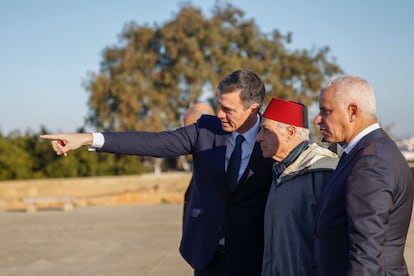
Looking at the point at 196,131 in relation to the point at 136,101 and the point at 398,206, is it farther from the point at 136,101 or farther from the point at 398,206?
the point at 136,101

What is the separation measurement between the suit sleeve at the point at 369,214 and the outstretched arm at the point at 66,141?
5.20 feet

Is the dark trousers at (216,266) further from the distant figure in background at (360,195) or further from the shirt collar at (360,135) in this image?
the shirt collar at (360,135)

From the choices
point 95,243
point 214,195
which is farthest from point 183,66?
point 214,195

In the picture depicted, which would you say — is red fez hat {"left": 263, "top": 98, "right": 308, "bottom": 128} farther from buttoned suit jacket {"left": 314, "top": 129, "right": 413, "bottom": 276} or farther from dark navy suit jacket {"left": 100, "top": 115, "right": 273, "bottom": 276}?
buttoned suit jacket {"left": 314, "top": 129, "right": 413, "bottom": 276}

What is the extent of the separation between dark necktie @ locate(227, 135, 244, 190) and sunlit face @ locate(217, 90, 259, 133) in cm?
7

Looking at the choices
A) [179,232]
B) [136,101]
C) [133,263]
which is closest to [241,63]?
[136,101]

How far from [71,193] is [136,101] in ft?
44.0

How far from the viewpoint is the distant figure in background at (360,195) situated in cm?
250

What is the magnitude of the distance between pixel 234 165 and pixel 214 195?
0.67 ft

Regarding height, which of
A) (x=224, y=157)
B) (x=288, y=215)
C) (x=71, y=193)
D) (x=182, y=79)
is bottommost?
Answer: (x=71, y=193)

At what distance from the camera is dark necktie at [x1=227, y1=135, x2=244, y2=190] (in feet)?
12.5

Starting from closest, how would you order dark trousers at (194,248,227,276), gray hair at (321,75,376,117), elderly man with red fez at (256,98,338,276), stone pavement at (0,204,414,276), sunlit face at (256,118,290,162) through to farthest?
gray hair at (321,75,376,117)
elderly man with red fez at (256,98,338,276)
sunlit face at (256,118,290,162)
dark trousers at (194,248,227,276)
stone pavement at (0,204,414,276)

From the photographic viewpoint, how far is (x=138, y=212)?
596 inches

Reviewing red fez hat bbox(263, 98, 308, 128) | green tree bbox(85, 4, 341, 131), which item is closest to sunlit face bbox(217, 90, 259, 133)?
red fez hat bbox(263, 98, 308, 128)
